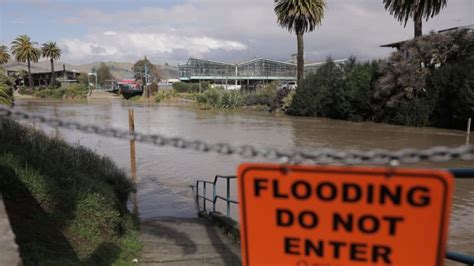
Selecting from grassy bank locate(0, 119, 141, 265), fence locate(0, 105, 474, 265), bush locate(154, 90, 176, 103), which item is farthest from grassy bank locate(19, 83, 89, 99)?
fence locate(0, 105, 474, 265)

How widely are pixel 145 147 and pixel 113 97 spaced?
7756 centimetres

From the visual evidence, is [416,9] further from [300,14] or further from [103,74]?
[103,74]

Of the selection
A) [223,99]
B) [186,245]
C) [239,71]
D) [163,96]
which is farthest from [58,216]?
[239,71]

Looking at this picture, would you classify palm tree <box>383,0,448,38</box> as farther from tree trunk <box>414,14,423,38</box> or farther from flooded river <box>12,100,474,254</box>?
flooded river <box>12,100,474,254</box>

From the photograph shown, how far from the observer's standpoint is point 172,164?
22.0 metres

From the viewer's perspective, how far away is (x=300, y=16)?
5106 cm

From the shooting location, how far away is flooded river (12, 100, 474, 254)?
13781mm

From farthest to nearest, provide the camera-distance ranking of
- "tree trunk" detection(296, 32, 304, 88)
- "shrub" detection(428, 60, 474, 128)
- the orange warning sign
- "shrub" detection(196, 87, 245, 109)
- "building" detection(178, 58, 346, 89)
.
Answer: "building" detection(178, 58, 346, 89)
"shrub" detection(196, 87, 245, 109)
"tree trunk" detection(296, 32, 304, 88)
"shrub" detection(428, 60, 474, 128)
the orange warning sign

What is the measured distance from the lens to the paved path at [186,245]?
608 centimetres

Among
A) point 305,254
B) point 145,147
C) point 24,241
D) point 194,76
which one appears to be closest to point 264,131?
point 145,147

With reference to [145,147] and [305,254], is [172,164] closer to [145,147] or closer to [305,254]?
[145,147]

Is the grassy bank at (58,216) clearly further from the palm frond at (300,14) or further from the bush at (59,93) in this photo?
the bush at (59,93)

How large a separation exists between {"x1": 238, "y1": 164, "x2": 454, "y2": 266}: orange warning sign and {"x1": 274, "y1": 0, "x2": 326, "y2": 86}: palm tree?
4952 cm

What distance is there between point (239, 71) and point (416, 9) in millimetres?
85147
